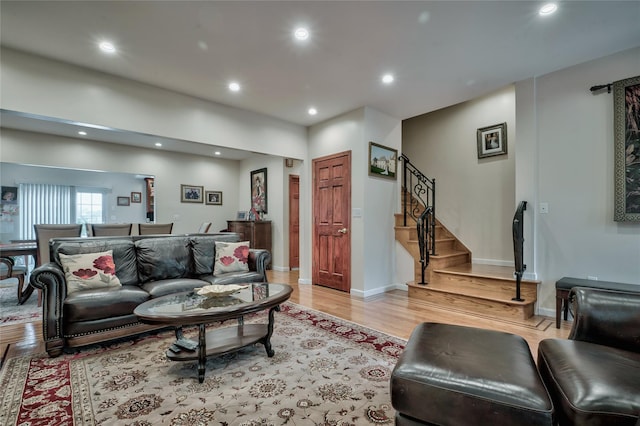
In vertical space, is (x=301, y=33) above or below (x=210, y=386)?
above

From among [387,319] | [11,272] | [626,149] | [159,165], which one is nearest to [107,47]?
[11,272]

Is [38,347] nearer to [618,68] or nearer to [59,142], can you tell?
[59,142]

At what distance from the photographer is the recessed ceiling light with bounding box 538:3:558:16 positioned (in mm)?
2264

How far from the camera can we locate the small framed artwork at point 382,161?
4.43 meters

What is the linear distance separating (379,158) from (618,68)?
106 inches

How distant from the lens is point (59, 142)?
5.73 meters

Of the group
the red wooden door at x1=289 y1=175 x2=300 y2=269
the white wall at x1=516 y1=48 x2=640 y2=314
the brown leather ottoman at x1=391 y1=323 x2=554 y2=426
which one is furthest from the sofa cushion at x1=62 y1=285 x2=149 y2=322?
the white wall at x1=516 y1=48 x2=640 y2=314

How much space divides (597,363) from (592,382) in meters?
0.21

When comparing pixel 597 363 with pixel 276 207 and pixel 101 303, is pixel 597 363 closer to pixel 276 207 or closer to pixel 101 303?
pixel 101 303

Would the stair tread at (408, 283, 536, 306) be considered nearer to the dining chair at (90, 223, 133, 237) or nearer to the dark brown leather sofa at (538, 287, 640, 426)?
the dark brown leather sofa at (538, 287, 640, 426)

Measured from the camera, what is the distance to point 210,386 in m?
1.95

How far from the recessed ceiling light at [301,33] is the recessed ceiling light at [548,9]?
1.87 metres

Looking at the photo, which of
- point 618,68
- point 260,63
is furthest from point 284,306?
point 618,68

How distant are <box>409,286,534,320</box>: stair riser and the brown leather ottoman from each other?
2101 mm
